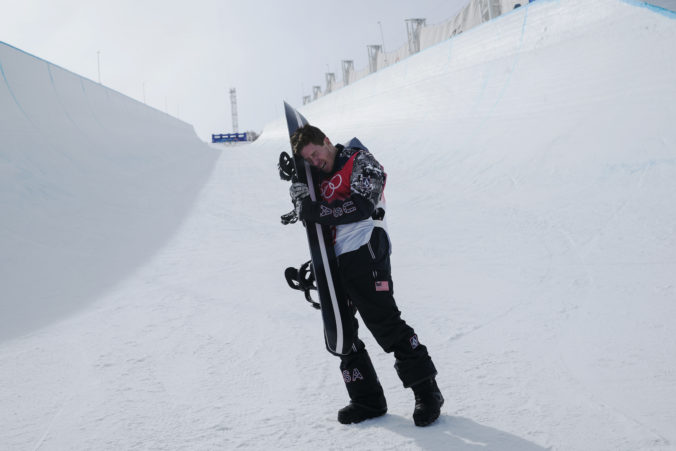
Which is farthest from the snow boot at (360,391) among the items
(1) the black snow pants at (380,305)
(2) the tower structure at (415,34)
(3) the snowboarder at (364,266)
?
(2) the tower structure at (415,34)

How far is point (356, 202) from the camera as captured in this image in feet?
6.37

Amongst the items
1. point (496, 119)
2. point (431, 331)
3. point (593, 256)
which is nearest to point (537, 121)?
point (496, 119)

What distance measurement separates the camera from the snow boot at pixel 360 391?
2.06 m

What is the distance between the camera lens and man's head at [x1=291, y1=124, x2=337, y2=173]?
2.06m

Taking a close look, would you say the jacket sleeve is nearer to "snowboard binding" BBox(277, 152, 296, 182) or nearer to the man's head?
the man's head

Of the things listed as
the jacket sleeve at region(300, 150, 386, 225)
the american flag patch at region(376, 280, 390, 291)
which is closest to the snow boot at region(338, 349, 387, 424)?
the american flag patch at region(376, 280, 390, 291)

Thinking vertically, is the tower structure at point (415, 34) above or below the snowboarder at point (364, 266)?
above

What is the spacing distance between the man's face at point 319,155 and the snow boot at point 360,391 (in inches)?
33.8

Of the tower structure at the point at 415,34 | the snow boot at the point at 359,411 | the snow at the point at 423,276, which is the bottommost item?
the snow boot at the point at 359,411

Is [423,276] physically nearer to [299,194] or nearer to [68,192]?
[299,194]

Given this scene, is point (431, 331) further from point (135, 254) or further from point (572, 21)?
point (572, 21)

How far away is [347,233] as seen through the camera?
2.04 m

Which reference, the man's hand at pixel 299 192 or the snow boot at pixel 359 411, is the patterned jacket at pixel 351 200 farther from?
the snow boot at pixel 359 411

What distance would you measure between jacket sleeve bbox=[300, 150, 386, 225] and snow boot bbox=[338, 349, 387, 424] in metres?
0.64
